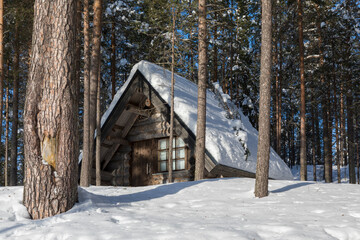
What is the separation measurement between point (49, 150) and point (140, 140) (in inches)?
405

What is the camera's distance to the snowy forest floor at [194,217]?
15.2ft

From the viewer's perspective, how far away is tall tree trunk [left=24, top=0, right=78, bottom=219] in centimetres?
564

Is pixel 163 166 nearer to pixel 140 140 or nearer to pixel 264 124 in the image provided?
pixel 140 140

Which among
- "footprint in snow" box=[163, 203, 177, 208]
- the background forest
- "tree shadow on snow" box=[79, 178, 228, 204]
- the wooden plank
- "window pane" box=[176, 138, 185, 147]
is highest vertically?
the background forest

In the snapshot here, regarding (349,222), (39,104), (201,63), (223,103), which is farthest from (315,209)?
(223,103)

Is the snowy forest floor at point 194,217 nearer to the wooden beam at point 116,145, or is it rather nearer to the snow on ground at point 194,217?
the snow on ground at point 194,217

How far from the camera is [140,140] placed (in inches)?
631

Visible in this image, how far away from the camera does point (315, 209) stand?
255 inches

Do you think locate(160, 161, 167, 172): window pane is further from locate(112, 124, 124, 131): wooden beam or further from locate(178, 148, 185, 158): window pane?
locate(112, 124, 124, 131): wooden beam

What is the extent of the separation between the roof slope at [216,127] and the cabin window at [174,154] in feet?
5.80

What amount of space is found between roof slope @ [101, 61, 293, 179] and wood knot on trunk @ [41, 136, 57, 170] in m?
6.57

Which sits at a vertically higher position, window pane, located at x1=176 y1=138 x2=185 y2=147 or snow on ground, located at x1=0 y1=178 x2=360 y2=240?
window pane, located at x1=176 y1=138 x2=185 y2=147

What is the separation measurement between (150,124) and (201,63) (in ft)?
15.6

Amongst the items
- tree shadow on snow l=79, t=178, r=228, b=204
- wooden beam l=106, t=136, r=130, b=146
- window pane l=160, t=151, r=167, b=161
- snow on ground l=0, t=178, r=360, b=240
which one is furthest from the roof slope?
snow on ground l=0, t=178, r=360, b=240
